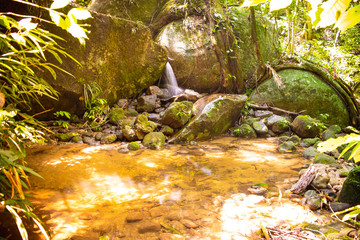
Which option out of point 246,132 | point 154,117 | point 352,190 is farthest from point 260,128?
point 352,190

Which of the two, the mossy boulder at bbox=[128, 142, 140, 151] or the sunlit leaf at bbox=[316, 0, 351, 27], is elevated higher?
the sunlit leaf at bbox=[316, 0, 351, 27]

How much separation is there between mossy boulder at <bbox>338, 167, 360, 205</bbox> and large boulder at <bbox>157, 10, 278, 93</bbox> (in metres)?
5.23

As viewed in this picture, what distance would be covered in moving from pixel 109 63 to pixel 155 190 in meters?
A: 3.91

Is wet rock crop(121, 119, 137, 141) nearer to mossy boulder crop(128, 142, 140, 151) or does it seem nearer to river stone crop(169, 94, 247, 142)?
mossy boulder crop(128, 142, 140, 151)

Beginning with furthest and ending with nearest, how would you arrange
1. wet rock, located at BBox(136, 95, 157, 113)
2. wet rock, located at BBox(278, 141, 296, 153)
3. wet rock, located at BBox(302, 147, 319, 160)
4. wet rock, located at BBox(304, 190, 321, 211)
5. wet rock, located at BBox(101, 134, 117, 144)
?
wet rock, located at BBox(136, 95, 157, 113)
wet rock, located at BBox(101, 134, 117, 144)
wet rock, located at BBox(278, 141, 296, 153)
wet rock, located at BBox(302, 147, 319, 160)
wet rock, located at BBox(304, 190, 321, 211)

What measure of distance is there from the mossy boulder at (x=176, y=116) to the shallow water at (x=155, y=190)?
95 centimetres

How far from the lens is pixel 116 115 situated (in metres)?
5.14

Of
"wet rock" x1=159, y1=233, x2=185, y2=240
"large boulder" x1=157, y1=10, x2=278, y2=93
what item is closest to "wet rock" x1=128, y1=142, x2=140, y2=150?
"wet rock" x1=159, y1=233, x2=185, y2=240

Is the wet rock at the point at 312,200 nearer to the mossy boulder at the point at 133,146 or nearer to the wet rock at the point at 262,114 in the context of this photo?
the mossy boulder at the point at 133,146

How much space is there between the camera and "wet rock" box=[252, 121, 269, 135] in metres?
5.39

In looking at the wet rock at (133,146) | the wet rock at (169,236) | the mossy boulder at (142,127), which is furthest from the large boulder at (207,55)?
the wet rock at (169,236)

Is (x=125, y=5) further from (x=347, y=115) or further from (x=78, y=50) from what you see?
(x=347, y=115)

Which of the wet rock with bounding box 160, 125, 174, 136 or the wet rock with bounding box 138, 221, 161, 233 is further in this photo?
the wet rock with bounding box 160, 125, 174, 136

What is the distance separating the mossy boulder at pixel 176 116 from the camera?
16.1 feet
